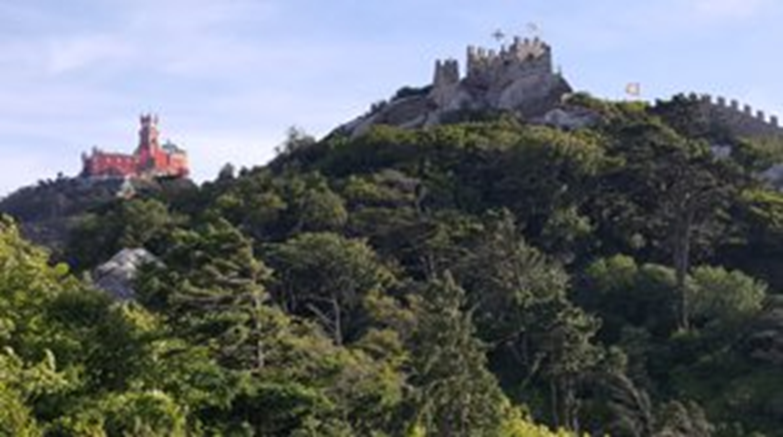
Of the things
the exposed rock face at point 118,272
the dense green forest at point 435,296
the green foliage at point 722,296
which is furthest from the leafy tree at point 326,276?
the green foliage at point 722,296

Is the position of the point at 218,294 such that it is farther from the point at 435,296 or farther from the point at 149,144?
the point at 149,144

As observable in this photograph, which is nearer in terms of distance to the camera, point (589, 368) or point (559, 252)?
point (589, 368)

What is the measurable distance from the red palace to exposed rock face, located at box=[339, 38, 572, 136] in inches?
1928

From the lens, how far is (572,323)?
151 ft

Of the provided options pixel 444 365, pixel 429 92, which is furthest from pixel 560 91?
pixel 444 365

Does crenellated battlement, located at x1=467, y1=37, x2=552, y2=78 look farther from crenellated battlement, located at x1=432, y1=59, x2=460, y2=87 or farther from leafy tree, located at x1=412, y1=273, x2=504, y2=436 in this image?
leafy tree, located at x1=412, y1=273, x2=504, y2=436

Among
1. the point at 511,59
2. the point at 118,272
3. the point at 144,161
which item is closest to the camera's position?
the point at 118,272

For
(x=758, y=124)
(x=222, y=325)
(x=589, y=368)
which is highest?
(x=758, y=124)

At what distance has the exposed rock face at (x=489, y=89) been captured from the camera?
302 ft

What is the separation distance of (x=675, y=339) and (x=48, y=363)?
35.6 meters

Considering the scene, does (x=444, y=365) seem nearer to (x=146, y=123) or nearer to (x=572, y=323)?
(x=572, y=323)

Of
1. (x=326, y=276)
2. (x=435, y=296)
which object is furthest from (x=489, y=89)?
(x=435, y=296)

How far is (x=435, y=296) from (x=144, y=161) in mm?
115890

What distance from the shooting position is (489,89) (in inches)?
3765
